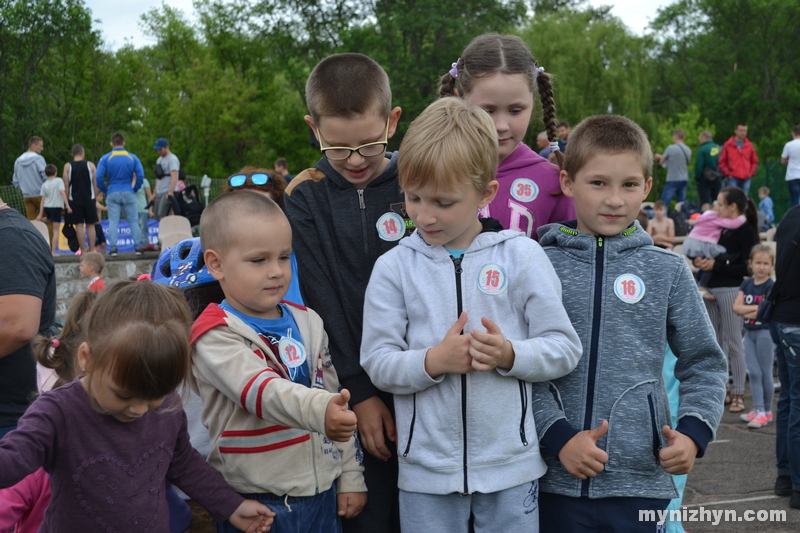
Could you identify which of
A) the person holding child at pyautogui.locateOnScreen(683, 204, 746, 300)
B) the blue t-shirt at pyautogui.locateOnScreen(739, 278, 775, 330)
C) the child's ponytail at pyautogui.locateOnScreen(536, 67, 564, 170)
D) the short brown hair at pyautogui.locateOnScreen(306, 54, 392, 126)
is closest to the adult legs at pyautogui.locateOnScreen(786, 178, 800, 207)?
the person holding child at pyautogui.locateOnScreen(683, 204, 746, 300)

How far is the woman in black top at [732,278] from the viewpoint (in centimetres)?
818

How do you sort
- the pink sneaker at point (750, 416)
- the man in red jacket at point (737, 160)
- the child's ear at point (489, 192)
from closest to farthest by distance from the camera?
the child's ear at point (489, 192)
the pink sneaker at point (750, 416)
the man in red jacket at point (737, 160)

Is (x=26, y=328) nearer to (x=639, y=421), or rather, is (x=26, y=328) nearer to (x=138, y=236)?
(x=639, y=421)

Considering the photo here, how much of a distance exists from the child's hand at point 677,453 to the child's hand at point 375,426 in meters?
0.82

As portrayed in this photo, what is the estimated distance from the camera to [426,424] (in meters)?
2.17

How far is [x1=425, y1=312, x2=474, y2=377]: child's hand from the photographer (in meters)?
2.04

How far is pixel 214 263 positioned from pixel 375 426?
74cm

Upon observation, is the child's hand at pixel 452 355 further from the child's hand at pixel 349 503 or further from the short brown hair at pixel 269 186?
the short brown hair at pixel 269 186

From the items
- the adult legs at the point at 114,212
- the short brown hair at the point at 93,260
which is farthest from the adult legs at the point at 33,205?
the short brown hair at the point at 93,260

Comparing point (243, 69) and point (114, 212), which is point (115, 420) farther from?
point (243, 69)

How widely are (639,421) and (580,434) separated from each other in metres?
0.23

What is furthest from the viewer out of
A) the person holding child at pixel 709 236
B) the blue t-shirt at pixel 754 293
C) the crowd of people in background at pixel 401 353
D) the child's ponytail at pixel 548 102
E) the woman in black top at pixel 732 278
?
the person holding child at pixel 709 236

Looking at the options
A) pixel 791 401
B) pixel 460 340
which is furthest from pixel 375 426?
pixel 791 401

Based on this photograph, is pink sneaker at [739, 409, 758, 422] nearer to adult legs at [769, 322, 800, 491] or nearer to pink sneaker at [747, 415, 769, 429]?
pink sneaker at [747, 415, 769, 429]
